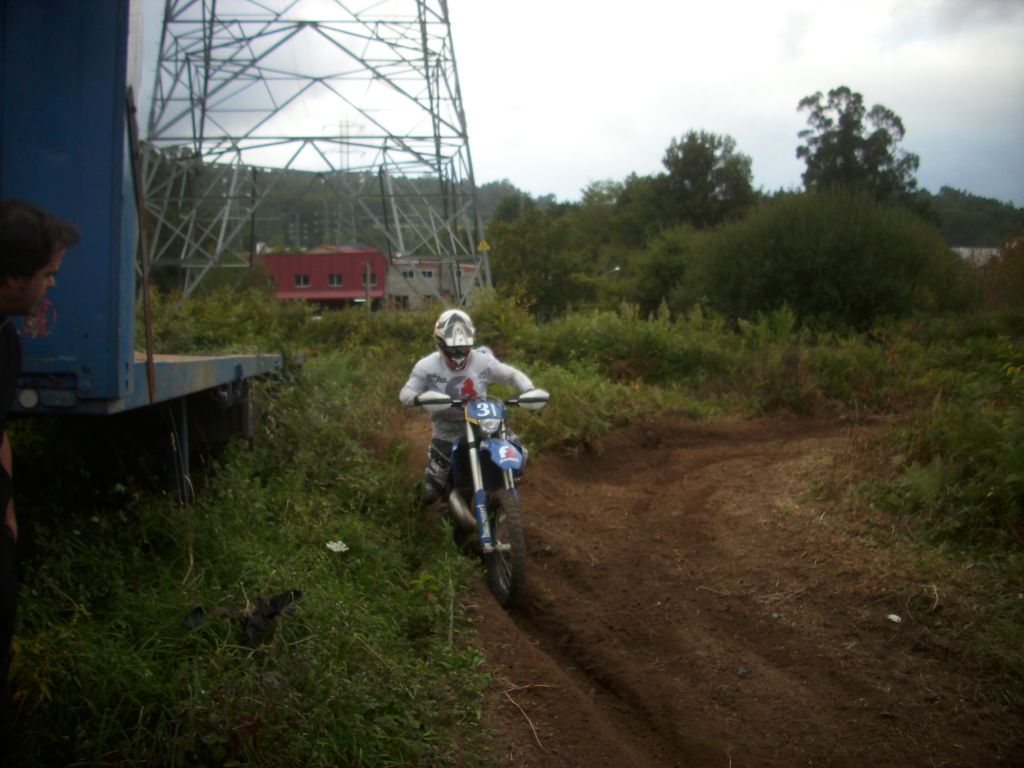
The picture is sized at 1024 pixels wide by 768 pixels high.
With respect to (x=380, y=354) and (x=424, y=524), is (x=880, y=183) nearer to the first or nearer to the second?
(x=380, y=354)

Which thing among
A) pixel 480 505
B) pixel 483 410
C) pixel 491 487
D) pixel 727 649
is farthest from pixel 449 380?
pixel 727 649

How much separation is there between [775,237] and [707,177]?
35.4m

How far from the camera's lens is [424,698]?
405cm

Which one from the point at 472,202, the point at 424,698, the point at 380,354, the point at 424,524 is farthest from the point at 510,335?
the point at 424,698

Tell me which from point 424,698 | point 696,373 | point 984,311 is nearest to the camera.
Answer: point 424,698

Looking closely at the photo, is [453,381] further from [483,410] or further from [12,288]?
[12,288]

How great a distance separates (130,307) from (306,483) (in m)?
3.06

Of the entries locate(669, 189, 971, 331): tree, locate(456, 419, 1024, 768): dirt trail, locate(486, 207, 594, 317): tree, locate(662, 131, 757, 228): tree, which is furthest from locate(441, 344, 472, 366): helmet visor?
locate(662, 131, 757, 228): tree

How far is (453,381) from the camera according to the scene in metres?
6.88

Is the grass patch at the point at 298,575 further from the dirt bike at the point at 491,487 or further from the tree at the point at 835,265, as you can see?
the tree at the point at 835,265

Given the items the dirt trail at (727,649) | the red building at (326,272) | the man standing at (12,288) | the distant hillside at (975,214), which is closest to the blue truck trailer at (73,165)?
the man standing at (12,288)

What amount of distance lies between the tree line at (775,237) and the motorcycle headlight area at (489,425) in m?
6.00

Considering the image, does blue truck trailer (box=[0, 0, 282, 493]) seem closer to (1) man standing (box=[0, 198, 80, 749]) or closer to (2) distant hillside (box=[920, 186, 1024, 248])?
(1) man standing (box=[0, 198, 80, 749])

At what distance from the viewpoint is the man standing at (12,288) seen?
9.20 feet
